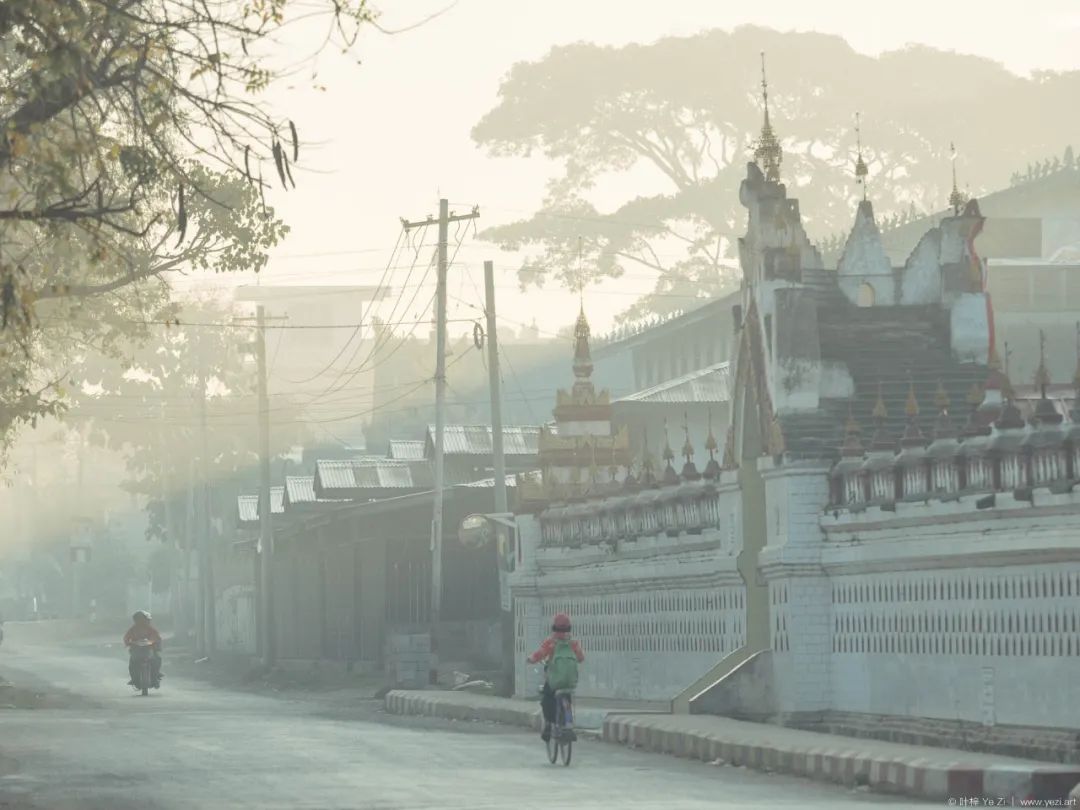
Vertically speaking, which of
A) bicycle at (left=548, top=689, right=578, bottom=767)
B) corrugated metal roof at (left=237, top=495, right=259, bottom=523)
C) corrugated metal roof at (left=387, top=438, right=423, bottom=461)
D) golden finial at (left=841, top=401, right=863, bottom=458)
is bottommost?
bicycle at (left=548, top=689, right=578, bottom=767)

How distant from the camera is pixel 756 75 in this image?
259 feet

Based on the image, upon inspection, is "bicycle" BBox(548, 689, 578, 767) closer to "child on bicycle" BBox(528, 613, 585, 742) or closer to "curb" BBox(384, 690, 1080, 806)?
"child on bicycle" BBox(528, 613, 585, 742)

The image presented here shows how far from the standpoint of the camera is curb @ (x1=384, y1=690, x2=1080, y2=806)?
17031 millimetres

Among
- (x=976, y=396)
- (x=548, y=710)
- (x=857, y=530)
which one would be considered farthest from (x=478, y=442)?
(x=548, y=710)

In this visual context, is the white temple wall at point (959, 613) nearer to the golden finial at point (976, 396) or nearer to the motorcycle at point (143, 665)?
the golden finial at point (976, 396)

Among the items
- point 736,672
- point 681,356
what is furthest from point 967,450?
point 681,356

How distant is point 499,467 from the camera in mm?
44719

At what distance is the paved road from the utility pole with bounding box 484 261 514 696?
632 cm

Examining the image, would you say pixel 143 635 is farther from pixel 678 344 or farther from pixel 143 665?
pixel 678 344

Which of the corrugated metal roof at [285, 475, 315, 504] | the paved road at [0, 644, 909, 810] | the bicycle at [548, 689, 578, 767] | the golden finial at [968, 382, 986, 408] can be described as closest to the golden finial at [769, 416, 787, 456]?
the golden finial at [968, 382, 986, 408]

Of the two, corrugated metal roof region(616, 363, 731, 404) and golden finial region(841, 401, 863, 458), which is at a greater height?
corrugated metal roof region(616, 363, 731, 404)

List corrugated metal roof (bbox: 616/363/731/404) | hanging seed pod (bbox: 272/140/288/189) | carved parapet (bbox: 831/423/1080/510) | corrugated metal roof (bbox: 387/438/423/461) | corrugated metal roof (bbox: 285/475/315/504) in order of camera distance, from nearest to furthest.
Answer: hanging seed pod (bbox: 272/140/288/189)
carved parapet (bbox: 831/423/1080/510)
corrugated metal roof (bbox: 616/363/731/404)
corrugated metal roof (bbox: 387/438/423/461)
corrugated metal roof (bbox: 285/475/315/504)

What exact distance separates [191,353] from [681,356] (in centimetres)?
2893

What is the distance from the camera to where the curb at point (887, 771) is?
17.0m
